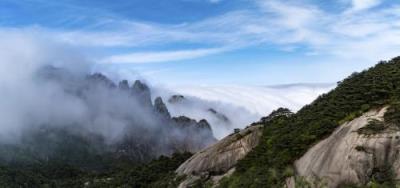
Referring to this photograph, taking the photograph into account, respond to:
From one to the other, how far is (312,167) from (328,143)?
9.40 ft

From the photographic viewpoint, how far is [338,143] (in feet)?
150

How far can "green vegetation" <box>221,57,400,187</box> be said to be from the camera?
5131 centimetres

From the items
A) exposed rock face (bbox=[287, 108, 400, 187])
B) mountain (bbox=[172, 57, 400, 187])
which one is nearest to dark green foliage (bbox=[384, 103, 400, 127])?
mountain (bbox=[172, 57, 400, 187])

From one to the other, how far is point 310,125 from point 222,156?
13.0 meters

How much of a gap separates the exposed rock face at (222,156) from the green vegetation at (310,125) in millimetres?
1916

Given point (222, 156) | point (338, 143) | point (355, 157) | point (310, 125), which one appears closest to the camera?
point (355, 157)

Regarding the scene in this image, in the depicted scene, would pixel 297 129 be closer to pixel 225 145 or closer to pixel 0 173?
pixel 225 145

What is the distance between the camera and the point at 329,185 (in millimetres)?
42938

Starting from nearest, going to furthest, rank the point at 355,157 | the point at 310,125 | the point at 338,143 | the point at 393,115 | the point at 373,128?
the point at 355,157 → the point at 373,128 → the point at 393,115 → the point at 338,143 → the point at 310,125

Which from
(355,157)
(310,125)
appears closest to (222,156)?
(310,125)

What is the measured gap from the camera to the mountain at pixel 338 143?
139 feet

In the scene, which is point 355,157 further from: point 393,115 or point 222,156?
point 222,156

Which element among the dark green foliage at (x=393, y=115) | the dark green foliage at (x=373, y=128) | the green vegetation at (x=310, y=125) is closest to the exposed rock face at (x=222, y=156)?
the green vegetation at (x=310, y=125)

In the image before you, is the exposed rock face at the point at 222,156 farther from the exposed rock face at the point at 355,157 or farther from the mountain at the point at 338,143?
the exposed rock face at the point at 355,157
